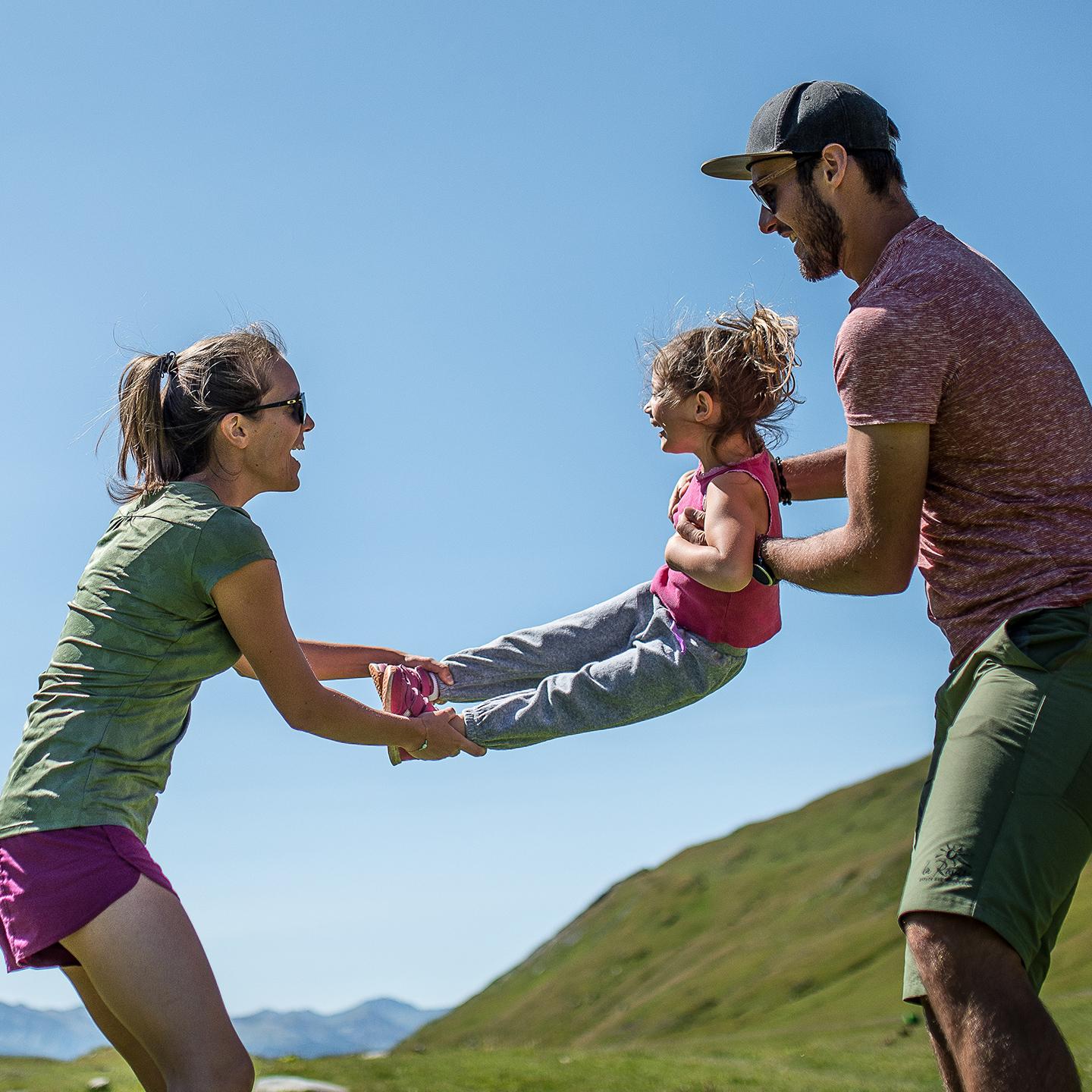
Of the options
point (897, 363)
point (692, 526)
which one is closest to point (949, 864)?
point (897, 363)

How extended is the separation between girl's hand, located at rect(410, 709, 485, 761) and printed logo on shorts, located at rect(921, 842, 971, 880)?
7.97ft

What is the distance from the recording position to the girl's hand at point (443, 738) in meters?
5.50

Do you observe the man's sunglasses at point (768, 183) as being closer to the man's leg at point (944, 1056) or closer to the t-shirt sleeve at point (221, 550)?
the t-shirt sleeve at point (221, 550)

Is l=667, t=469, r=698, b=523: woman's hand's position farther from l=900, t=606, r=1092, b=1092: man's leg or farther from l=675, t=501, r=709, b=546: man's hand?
l=900, t=606, r=1092, b=1092: man's leg

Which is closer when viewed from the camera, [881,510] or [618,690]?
[881,510]

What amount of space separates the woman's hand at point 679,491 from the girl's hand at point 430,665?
129 cm

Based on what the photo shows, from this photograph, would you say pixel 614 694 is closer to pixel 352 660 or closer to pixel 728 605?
pixel 728 605

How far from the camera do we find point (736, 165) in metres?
4.71

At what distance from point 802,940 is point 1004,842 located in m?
27.0

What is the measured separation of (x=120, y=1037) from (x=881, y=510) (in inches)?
119

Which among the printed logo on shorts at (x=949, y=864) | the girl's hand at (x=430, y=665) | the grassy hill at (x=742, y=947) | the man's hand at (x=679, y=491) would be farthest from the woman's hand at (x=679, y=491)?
the grassy hill at (x=742, y=947)

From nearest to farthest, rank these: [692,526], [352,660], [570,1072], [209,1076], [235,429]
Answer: [209,1076] < [235,429] < [692,526] < [352,660] < [570,1072]

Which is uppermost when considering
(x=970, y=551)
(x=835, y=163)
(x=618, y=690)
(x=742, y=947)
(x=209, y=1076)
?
(x=835, y=163)

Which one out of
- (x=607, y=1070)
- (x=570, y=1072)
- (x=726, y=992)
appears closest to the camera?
(x=570, y=1072)
